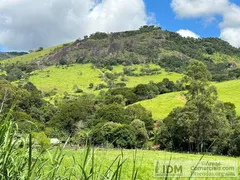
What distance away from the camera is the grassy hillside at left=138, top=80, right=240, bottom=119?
8644 cm

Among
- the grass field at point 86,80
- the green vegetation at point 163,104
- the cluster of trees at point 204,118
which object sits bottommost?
the cluster of trees at point 204,118

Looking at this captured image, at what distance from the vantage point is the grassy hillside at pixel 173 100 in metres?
86.4

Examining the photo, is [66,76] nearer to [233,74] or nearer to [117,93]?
[117,93]

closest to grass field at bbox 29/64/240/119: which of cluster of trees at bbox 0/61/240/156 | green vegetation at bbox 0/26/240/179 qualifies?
green vegetation at bbox 0/26/240/179

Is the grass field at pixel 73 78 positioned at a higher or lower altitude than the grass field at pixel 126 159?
higher

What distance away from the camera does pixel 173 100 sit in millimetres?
91938

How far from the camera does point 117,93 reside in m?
106

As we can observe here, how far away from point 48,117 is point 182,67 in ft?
345

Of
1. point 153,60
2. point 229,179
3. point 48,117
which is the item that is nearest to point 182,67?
point 153,60

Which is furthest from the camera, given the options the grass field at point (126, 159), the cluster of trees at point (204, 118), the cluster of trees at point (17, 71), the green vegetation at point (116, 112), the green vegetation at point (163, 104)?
the cluster of trees at point (17, 71)

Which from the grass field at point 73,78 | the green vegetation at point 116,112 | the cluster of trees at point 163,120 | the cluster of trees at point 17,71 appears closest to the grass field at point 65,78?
the grass field at point 73,78

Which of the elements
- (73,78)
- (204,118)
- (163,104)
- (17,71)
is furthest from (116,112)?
(17,71)

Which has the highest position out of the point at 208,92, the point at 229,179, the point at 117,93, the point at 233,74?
the point at 233,74

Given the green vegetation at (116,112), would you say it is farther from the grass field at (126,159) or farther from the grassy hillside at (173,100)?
the grassy hillside at (173,100)
